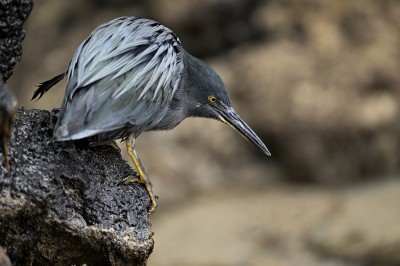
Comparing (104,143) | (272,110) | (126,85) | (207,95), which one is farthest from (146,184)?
(272,110)

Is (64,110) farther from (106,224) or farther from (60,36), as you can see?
(60,36)

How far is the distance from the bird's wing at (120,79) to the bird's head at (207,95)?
0.63 feet

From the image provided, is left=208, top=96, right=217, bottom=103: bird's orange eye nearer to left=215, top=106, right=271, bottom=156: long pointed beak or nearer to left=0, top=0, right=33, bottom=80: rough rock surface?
left=215, top=106, right=271, bottom=156: long pointed beak

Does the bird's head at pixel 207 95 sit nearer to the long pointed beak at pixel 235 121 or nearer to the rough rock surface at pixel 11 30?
the long pointed beak at pixel 235 121

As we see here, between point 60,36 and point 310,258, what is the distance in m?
3.62

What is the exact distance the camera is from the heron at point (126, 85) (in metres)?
3.08

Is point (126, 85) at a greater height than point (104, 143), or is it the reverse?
point (126, 85)

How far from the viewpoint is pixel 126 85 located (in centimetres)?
321

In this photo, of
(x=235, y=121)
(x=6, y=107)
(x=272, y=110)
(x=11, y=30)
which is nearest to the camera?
(x=6, y=107)

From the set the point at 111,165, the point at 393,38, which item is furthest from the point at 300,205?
the point at 111,165

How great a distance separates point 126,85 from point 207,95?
0.75 meters

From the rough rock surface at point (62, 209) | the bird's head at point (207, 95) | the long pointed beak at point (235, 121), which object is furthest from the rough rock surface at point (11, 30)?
the long pointed beak at point (235, 121)

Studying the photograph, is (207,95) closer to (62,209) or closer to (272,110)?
(62,209)

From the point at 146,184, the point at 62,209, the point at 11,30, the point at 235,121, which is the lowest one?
the point at 62,209
